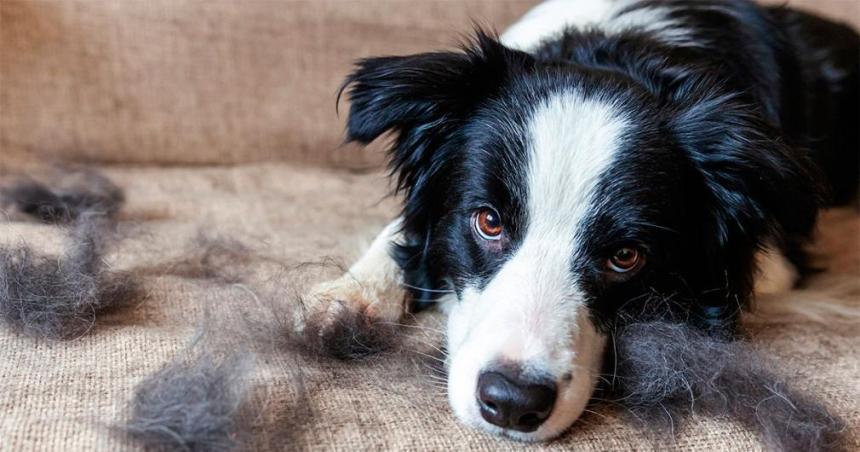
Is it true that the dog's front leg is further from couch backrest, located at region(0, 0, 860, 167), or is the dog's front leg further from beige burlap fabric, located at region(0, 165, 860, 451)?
couch backrest, located at region(0, 0, 860, 167)

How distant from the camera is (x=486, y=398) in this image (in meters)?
1.37

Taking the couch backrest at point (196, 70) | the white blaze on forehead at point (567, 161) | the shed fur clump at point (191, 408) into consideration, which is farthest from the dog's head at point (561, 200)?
the couch backrest at point (196, 70)

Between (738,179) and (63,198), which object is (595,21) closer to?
(738,179)

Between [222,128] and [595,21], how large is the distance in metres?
1.17

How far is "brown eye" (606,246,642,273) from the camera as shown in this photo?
63.2 inches

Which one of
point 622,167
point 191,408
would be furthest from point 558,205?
point 191,408

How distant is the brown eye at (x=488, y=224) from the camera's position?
163 centimetres

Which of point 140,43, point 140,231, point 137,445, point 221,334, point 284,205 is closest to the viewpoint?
point 137,445

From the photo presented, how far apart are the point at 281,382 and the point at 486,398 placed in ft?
1.05

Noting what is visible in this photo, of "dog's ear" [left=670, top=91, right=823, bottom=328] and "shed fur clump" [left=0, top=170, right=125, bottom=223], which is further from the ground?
"dog's ear" [left=670, top=91, right=823, bottom=328]

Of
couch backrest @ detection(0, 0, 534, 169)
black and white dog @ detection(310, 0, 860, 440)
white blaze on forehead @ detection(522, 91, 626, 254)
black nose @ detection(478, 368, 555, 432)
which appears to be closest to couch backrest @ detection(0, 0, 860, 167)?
couch backrest @ detection(0, 0, 534, 169)

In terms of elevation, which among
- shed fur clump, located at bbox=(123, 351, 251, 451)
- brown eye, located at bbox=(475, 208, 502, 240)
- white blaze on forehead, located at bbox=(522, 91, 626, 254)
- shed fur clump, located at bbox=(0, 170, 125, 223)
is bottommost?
shed fur clump, located at bbox=(0, 170, 125, 223)

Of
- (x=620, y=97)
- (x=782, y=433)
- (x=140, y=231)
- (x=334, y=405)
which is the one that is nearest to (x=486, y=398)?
(x=334, y=405)

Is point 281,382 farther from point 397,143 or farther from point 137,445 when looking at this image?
point 397,143
